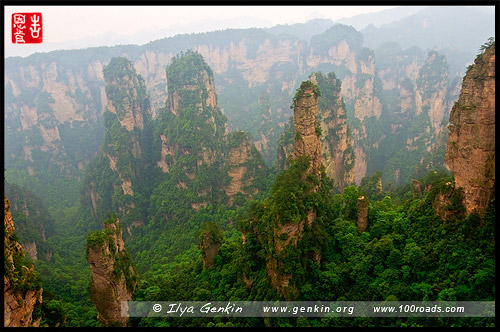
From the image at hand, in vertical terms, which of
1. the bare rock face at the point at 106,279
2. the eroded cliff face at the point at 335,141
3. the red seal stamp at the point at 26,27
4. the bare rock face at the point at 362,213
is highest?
the red seal stamp at the point at 26,27

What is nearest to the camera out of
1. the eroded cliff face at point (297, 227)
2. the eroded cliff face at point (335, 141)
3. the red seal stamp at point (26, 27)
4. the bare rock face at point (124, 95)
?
the red seal stamp at point (26, 27)

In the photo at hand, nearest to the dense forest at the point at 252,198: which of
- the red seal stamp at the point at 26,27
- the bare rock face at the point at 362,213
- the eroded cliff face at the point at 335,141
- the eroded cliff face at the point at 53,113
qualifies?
the bare rock face at the point at 362,213

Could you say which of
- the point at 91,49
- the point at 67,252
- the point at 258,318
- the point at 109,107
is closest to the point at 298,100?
the point at 258,318

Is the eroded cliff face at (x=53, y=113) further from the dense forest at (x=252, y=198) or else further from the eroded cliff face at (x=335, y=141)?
the eroded cliff face at (x=335, y=141)

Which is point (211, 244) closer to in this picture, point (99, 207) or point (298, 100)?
point (298, 100)

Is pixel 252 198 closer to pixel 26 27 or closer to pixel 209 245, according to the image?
pixel 209 245

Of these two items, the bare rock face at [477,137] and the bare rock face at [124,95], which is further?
the bare rock face at [124,95]
